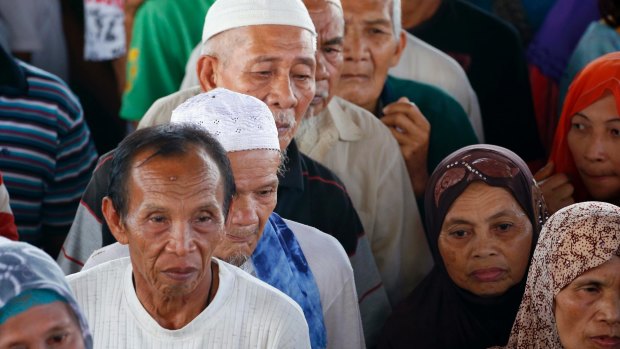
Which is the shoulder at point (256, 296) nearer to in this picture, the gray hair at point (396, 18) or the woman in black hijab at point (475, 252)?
the woman in black hijab at point (475, 252)

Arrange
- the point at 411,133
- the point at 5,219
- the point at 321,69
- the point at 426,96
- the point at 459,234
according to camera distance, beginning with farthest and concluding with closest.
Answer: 1. the point at 426,96
2. the point at 411,133
3. the point at 321,69
4. the point at 459,234
5. the point at 5,219

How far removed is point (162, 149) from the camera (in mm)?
2994

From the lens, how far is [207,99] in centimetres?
351

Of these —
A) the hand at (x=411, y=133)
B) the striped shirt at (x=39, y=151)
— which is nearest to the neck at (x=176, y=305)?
the striped shirt at (x=39, y=151)

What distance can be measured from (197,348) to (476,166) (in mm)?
1600

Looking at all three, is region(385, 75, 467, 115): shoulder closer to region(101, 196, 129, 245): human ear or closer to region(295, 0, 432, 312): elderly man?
region(295, 0, 432, 312): elderly man

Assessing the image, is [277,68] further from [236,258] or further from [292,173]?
[236,258]

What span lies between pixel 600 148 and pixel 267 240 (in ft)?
5.22

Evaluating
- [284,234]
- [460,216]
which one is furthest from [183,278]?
[460,216]

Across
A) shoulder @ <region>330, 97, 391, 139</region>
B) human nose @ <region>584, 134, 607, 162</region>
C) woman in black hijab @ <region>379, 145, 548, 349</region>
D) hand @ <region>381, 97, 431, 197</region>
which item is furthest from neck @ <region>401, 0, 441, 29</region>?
woman in black hijab @ <region>379, 145, 548, 349</region>

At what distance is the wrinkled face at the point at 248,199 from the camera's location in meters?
3.45

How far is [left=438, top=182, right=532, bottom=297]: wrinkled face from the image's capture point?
4227 mm

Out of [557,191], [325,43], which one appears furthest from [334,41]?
[557,191]

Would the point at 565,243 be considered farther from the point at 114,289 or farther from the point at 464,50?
the point at 464,50
